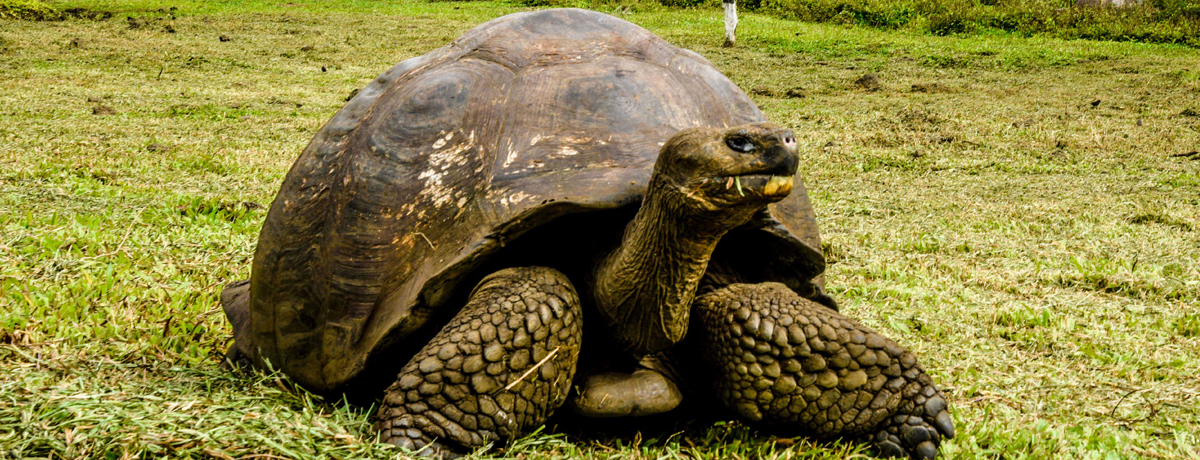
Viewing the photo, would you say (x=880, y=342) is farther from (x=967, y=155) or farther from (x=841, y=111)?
(x=841, y=111)

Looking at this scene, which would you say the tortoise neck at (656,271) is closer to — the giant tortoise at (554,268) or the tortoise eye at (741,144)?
the giant tortoise at (554,268)

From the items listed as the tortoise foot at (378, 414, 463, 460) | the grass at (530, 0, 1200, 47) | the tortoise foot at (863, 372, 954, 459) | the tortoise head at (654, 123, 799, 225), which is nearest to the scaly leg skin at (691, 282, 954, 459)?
the tortoise foot at (863, 372, 954, 459)

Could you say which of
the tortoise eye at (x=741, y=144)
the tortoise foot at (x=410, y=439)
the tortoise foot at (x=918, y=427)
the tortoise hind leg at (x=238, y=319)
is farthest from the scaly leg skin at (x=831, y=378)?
the tortoise hind leg at (x=238, y=319)

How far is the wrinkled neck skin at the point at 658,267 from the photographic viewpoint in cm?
207

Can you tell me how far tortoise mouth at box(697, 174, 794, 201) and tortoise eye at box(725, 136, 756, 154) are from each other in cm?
5

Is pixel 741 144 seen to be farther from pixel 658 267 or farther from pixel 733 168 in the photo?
pixel 658 267

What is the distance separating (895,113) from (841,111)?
490mm

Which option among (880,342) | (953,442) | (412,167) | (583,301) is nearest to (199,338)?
(412,167)

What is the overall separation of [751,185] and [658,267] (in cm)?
35

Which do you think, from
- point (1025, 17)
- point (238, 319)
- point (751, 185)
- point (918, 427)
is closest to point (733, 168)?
point (751, 185)

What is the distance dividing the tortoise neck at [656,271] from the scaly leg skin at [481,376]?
15 cm

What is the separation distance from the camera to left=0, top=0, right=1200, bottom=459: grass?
2.36 meters

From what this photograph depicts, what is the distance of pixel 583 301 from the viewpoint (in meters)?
2.47

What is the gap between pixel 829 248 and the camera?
177 inches
